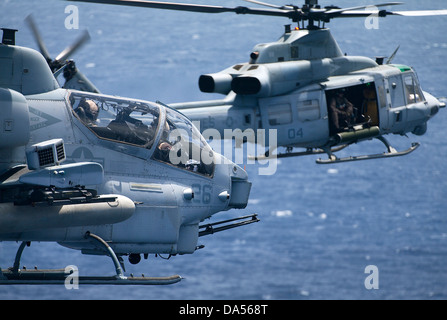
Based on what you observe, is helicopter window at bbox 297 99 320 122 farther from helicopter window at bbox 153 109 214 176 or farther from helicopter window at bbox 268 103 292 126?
helicopter window at bbox 153 109 214 176

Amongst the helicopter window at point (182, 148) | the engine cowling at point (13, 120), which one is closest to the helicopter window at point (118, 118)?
the helicopter window at point (182, 148)

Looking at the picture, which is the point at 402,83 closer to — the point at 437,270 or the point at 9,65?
the point at 9,65

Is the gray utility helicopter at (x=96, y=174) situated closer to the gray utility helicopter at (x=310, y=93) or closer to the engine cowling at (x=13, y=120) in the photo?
the engine cowling at (x=13, y=120)

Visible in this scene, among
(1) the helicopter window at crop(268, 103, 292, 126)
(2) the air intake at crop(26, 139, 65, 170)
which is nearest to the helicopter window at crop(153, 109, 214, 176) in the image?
(2) the air intake at crop(26, 139, 65, 170)

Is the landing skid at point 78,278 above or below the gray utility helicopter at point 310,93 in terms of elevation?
below

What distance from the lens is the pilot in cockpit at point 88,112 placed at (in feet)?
61.2

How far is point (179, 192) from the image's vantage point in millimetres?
19719

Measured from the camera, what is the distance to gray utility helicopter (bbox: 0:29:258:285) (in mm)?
17094

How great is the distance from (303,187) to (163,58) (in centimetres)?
4888

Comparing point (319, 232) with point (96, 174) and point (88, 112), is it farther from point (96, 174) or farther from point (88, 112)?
point (96, 174)

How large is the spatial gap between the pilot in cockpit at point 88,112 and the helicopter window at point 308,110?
11.9 meters

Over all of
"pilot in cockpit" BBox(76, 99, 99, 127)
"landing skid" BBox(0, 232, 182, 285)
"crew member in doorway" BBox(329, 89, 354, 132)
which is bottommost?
"landing skid" BBox(0, 232, 182, 285)

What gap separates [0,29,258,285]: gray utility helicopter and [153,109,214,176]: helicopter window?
1.0 inches

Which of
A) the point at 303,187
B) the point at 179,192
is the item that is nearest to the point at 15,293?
the point at 303,187
